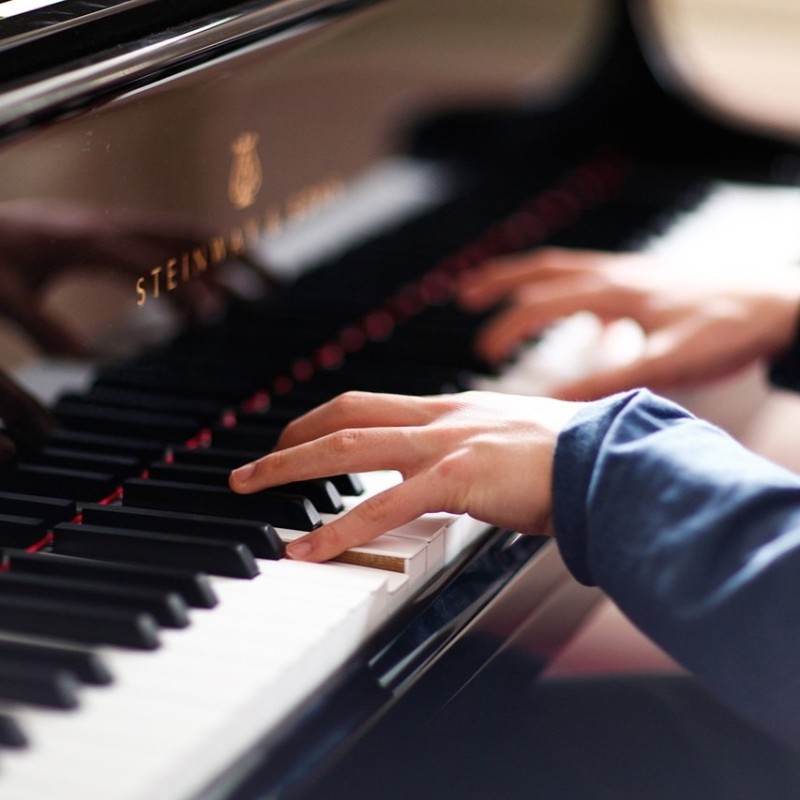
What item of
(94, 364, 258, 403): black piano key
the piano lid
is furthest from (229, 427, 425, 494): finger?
the piano lid

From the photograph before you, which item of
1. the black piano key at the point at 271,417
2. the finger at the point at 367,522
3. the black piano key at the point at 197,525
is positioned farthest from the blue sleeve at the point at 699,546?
the black piano key at the point at 271,417

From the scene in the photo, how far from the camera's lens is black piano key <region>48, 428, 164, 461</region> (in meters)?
1.01

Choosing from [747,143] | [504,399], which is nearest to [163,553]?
[504,399]

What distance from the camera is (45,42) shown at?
35.9 inches

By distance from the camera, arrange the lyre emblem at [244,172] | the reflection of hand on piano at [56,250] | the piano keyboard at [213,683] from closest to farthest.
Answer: the piano keyboard at [213,683]
the reflection of hand on piano at [56,250]
the lyre emblem at [244,172]

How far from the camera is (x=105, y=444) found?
3.36 ft

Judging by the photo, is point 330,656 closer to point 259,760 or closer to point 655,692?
point 259,760

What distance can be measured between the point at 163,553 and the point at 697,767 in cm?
54

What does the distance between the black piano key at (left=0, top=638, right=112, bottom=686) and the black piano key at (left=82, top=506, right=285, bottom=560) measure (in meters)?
0.17

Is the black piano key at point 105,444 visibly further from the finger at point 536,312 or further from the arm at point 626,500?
the finger at point 536,312

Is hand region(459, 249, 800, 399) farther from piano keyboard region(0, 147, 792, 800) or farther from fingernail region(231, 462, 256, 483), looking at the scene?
fingernail region(231, 462, 256, 483)

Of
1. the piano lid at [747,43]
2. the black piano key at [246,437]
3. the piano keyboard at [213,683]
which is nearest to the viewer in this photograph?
the piano keyboard at [213,683]

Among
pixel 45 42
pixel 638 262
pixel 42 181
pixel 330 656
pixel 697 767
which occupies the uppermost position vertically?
pixel 45 42

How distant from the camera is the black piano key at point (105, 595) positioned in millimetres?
796
